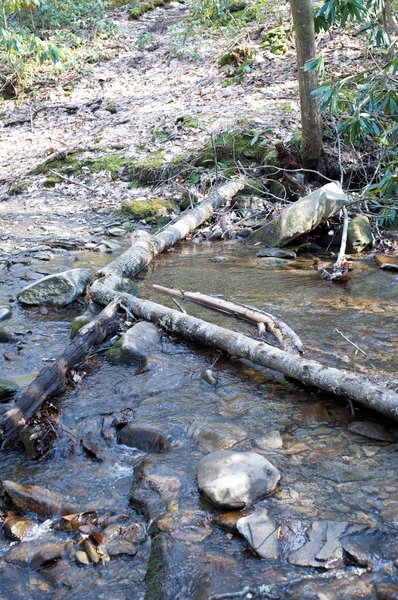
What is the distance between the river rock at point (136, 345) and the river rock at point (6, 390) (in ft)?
2.73

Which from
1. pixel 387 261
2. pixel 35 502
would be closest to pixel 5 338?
pixel 35 502

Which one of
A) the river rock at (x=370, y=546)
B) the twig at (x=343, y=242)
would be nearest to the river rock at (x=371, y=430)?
the river rock at (x=370, y=546)

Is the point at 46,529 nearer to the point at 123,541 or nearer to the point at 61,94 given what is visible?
the point at 123,541

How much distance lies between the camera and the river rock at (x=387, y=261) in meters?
6.44

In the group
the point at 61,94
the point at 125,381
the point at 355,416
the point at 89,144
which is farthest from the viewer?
the point at 61,94

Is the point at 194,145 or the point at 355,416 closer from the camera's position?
the point at 355,416

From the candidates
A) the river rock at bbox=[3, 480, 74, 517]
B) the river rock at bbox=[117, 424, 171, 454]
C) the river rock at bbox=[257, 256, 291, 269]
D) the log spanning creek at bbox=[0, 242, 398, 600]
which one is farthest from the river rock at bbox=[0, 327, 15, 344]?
the river rock at bbox=[257, 256, 291, 269]

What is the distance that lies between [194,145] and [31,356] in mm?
6664

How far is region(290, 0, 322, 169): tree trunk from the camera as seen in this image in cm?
770

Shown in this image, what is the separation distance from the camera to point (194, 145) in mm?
10305

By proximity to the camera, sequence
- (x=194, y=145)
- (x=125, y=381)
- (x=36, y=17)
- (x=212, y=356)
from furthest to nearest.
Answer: (x=36, y=17)
(x=194, y=145)
(x=212, y=356)
(x=125, y=381)

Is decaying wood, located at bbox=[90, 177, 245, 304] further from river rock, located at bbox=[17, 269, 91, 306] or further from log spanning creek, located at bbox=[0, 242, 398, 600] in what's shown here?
log spanning creek, located at bbox=[0, 242, 398, 600]

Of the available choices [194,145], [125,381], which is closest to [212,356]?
[125,381]

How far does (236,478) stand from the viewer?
289 cm
